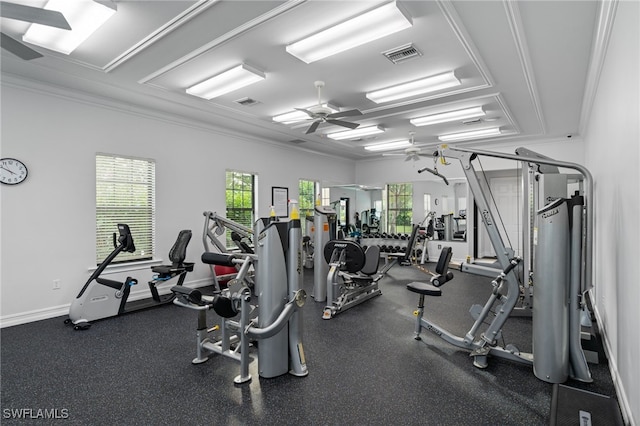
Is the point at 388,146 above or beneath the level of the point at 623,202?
above

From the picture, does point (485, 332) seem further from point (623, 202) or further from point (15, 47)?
point (15, 47)

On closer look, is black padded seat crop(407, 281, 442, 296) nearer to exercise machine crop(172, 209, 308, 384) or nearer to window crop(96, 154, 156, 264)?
exercise machine crop(172, 209, 308, 384)

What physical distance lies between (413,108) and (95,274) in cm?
477

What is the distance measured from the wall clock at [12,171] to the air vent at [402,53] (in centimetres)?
426

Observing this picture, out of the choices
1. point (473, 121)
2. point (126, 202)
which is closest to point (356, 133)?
point (473, 121)

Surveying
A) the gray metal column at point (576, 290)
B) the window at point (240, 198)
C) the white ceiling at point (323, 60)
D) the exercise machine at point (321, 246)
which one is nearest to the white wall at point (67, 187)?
the white ceiling at point (323, 60)

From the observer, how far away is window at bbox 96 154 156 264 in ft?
15.1

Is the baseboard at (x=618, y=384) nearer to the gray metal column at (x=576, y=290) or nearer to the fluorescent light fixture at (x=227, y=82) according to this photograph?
the gray metal column at (x=576, y=290)

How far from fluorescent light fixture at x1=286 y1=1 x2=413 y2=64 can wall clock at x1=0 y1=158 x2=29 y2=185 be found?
3.42m

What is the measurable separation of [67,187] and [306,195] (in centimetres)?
493

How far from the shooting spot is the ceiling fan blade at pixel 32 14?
5.98 ft

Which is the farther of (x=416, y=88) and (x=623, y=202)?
(x=416, y=88)

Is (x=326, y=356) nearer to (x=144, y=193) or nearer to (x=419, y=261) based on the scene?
(x=144, y=193)

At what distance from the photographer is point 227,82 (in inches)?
153
